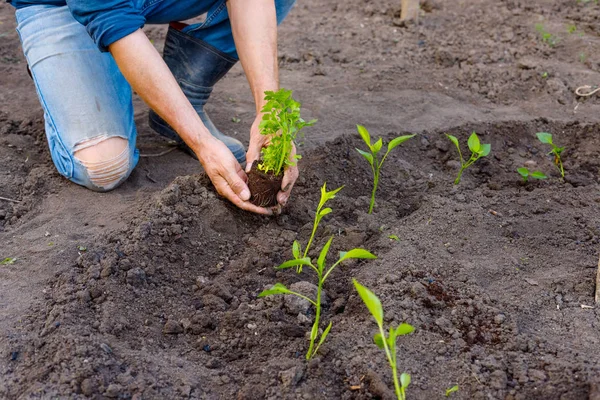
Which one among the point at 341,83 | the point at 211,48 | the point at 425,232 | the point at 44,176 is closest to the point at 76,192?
the point at 44,176

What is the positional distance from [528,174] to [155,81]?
187 centimetres

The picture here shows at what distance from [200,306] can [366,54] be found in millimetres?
2860

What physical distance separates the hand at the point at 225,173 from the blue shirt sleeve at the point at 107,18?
1.77 ft

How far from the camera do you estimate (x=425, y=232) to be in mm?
2717

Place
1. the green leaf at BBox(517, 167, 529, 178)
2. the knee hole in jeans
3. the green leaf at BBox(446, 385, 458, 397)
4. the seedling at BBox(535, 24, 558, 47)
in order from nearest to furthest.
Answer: the green leaf at BBox(446, 385, 458, 397) < the knee hole in jeans < the green leaf at BBox(517, 167, 529, 178) < the seedling at BBox(535, 24, 558, 47)

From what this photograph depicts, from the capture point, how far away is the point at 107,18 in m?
2.58

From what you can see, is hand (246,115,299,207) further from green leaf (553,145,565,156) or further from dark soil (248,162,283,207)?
green leaf (553,145,565,156)

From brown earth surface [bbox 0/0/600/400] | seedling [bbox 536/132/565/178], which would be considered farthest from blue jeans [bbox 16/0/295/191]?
seedling [bbox 536/132/565/178]

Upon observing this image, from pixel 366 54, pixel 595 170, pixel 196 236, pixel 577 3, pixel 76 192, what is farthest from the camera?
pixel 577 3

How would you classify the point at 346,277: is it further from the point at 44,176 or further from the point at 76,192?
the point at 44,176

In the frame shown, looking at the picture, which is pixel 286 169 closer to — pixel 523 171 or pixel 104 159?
pixel 104 159

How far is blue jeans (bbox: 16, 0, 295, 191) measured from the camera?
3084 mm

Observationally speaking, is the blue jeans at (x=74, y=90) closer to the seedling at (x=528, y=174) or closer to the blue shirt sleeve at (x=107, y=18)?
the blue shirt sleeve at (x=107, y=18)

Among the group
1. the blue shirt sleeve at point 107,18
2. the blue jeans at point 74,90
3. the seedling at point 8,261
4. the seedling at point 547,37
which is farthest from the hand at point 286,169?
the seedling at point 547,37
